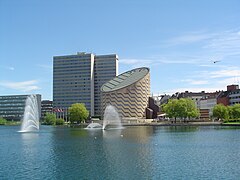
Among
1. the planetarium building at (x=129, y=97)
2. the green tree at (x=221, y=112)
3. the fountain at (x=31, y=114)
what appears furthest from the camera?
the planetarium building at (x=129, y=97)

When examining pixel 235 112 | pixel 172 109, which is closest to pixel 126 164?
pixel 235 112

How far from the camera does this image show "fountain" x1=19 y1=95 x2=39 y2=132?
312 feet

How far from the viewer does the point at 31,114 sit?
100 m

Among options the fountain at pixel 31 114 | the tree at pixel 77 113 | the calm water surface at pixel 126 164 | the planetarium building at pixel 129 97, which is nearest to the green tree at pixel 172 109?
the planetarium building at pixel 129 97

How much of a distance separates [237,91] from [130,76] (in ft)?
188

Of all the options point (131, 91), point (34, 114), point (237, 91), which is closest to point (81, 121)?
point (131, 91)

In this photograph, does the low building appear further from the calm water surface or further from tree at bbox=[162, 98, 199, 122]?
the calm water surface

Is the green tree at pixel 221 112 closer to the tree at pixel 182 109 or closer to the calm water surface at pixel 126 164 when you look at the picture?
the tree at pixel 182 109

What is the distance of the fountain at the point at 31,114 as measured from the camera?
95000mm

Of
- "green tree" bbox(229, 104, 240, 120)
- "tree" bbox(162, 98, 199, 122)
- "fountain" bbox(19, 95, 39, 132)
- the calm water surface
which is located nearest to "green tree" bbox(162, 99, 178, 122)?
"tree" bbox(162, 98, 199, 122)

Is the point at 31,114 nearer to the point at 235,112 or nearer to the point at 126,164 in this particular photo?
the point at 235,112

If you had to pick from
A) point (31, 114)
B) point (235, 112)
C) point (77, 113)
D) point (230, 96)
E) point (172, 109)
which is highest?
point (230, 96)

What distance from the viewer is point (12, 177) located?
27.9m

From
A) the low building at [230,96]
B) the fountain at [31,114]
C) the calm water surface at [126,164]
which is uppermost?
the low building at [230,96]
